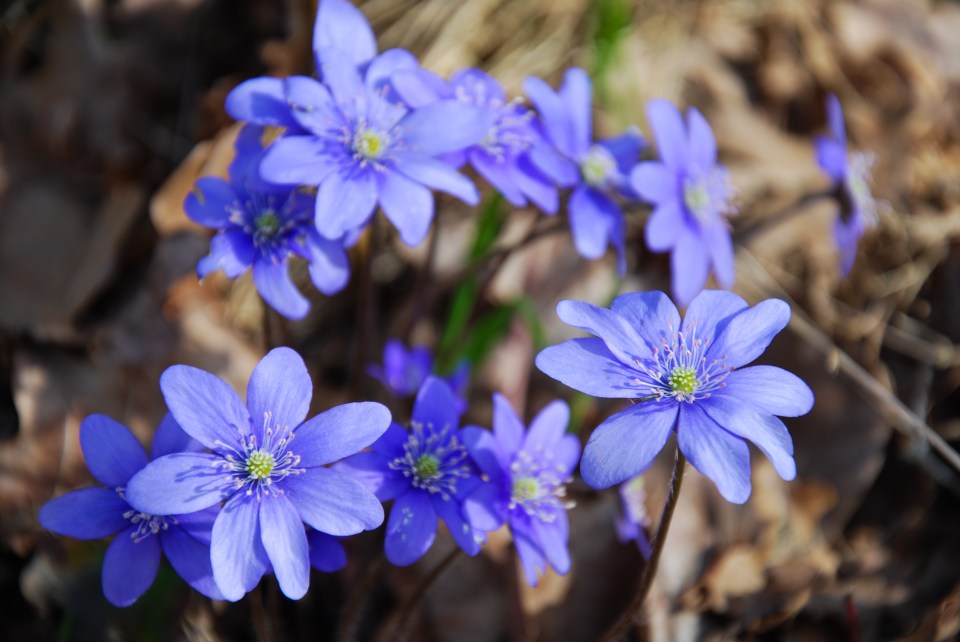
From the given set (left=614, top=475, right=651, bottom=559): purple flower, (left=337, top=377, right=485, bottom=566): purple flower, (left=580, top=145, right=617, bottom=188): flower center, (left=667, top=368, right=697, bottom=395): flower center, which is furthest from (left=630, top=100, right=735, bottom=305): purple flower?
(left=337, top=377, right=485, bottom=566): purple flower

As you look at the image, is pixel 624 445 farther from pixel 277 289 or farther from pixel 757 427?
pixel 277 289

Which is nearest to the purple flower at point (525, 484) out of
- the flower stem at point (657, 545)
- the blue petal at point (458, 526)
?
the blue petal at point (458, 526)

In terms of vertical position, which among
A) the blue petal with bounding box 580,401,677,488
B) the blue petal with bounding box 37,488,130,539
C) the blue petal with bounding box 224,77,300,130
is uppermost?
the blue petal with bounding box 224,77,300,130

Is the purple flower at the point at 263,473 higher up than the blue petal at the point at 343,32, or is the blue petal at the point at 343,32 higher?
the blue petal at the point at 343,32

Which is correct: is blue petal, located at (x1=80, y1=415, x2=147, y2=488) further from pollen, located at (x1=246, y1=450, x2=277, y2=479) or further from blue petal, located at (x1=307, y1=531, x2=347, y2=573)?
blue petal, located at (x1=307, y1=531, x2=347, y2=573)

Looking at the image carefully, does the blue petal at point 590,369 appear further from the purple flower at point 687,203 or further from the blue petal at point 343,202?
the purple flower at point 687,203

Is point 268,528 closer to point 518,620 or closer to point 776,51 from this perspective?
point 518,620
